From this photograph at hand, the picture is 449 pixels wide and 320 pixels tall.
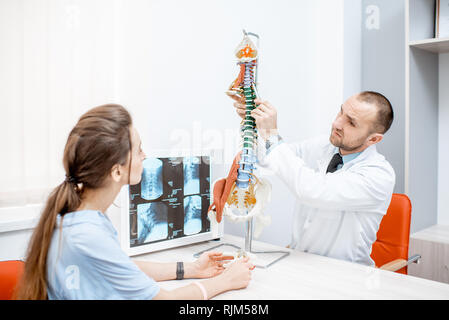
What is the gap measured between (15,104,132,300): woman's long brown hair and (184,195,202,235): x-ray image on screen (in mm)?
675

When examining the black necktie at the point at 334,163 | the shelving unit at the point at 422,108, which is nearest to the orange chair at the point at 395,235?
the black necktie at the point at 334,163

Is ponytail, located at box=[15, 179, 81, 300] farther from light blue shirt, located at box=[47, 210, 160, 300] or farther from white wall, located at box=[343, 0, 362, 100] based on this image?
white wall, located at box=[343, 0, 362, 100]

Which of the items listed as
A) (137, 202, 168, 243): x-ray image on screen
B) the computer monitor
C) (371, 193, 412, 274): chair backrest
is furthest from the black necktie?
(137, 202, 168, 243): x-ray image on screen

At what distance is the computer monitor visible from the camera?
1428mm

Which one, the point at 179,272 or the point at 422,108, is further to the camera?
the point at 422,108

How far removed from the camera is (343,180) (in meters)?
1.51

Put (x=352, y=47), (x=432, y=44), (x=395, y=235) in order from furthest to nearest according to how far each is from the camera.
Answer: (x=352, y=47) < (x=432, y=44) < (x=395, y=235)

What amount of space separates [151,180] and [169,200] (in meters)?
0.12

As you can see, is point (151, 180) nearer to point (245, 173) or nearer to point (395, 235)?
point (245, 173)

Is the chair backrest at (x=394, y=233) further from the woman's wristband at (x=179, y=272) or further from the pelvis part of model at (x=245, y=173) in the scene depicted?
the woman's wristband at (x=179, y=272)

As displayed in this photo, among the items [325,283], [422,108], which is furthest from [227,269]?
[422,108]

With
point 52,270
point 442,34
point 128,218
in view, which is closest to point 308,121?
point 442,34

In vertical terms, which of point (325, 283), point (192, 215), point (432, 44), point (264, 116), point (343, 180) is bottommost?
point (325, 283)

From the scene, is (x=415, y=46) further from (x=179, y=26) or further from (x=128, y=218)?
(x=128, y=218)
